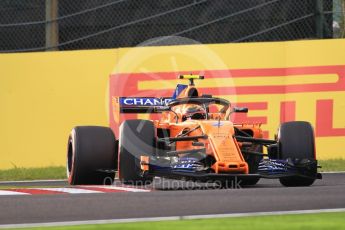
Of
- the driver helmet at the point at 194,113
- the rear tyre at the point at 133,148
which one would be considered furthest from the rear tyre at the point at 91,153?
the driver helmet at the point at 194,113

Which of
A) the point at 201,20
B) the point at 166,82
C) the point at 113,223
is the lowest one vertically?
the point at 113,223

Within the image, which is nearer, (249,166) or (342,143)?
(249,166)

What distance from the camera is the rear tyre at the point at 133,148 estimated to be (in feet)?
35.1

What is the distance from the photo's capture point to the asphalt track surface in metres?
7.24

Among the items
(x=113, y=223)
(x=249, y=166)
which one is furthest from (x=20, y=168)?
(x=113, y=223)

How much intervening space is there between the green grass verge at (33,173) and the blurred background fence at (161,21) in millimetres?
2238

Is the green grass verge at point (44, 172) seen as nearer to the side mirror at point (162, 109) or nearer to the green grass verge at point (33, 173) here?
the green grass verge at point (33, 173)

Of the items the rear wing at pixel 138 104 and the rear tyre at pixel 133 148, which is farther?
the rear wing at pixel 138 104

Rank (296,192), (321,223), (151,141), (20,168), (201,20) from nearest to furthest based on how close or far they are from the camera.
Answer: (321,223) → (296,192) → (151,141) → (20,168) → (201,20)

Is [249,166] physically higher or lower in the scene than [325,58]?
lower

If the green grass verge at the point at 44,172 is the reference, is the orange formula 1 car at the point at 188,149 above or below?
above

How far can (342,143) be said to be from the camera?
14.7 metres

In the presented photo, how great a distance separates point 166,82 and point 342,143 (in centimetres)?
269

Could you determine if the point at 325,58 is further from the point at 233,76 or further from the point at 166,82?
the point at 166,82
